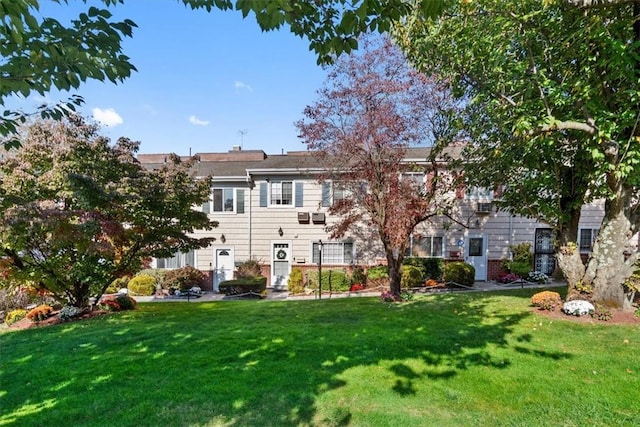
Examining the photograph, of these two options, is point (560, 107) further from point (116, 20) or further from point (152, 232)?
point (152, 232)

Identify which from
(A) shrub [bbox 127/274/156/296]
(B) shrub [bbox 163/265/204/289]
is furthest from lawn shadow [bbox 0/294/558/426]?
(A) shrub [bbox 127/274/156/296]

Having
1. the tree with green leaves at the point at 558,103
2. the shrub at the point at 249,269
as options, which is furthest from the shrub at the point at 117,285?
the tree with green leaves at the point at 558,103

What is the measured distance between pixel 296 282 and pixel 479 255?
9457 mm

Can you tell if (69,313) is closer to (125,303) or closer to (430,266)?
(125,303)

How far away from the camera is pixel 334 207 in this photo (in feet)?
39.8

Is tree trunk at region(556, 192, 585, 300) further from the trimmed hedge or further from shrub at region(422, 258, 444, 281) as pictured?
the trimmed hedge

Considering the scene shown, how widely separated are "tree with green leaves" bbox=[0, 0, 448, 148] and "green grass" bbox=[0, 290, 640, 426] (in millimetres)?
3379

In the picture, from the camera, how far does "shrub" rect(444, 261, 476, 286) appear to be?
15.6 meters

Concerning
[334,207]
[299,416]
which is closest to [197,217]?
[334,207]

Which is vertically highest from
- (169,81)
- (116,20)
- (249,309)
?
(169,81)

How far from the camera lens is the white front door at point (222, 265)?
17.6 metres

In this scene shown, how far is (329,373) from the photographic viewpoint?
4750mm

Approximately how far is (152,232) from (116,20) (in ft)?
27.3

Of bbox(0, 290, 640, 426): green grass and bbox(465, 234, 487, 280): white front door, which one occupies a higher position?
bbox(465, 234, 487, 280): white front door
